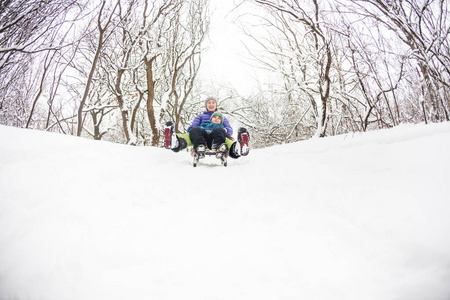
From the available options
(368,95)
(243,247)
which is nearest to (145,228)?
(243,247)

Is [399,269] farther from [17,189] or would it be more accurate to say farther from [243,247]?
[17,189]

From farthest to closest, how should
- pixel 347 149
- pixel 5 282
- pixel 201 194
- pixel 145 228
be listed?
pixel 347 149
pixel 201 194
pixel 145 228
pixel 5 282

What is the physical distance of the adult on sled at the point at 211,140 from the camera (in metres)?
3.06

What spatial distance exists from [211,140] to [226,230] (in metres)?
2.22

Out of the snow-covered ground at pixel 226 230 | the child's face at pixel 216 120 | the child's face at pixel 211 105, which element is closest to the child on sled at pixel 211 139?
the child's face at pixel 216 120

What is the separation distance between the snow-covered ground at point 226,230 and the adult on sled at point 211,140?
1.07 meters

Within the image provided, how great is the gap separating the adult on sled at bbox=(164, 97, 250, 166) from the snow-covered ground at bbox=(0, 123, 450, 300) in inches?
→ 41.9

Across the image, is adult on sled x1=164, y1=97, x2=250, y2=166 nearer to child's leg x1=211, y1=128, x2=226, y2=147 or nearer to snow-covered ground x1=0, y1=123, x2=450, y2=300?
child's leg x1=211, y1=128, x2=226, y2=147

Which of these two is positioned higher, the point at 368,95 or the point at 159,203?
the point at 368,95

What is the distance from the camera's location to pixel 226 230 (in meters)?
1.27

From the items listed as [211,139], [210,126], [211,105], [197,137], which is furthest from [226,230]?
[211,105]

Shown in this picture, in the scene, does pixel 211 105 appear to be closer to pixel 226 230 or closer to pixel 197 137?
pixel 197 137

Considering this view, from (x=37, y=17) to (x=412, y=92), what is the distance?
469cm

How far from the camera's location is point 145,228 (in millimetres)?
1255
